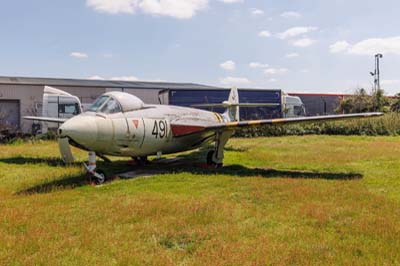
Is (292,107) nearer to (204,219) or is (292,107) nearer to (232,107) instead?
(232,107)

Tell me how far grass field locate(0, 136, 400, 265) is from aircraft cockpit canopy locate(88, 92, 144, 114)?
1908 millimetres

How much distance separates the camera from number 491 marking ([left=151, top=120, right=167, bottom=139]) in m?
11.0

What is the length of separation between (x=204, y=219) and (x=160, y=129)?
5.68m

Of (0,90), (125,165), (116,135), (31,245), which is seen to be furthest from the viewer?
(0,90)

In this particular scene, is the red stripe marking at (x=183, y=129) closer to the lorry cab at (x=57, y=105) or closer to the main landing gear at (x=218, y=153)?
the main landing gear at (x=218, y=153)

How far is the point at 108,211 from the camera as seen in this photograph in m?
6.47

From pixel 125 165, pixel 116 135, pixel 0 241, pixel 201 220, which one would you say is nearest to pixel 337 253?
pixel 201 220

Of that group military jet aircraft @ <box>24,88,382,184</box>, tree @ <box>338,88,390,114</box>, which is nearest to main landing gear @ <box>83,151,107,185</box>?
military jet aircraft @ <box>24,88,382,184</box>

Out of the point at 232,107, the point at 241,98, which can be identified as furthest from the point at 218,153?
the point at 241,98

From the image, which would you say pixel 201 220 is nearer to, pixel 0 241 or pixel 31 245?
pixel 31 245

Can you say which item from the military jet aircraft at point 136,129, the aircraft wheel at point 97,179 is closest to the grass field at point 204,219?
the aircraft wheel at point 97,179

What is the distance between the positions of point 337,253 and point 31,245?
12.7 feet

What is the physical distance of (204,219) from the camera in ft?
19.3

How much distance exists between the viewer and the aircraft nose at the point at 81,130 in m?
8.64
